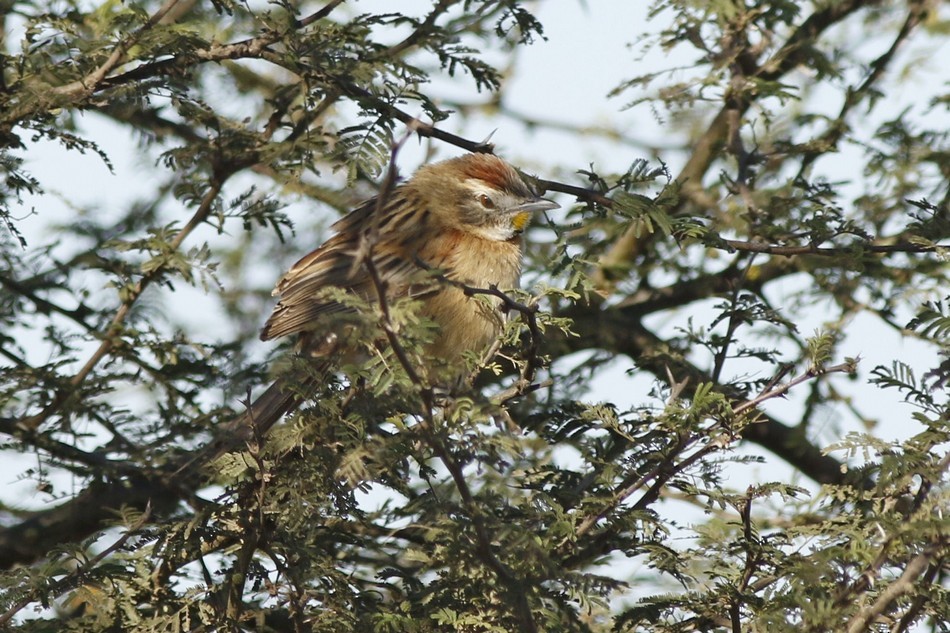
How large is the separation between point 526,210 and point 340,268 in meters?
1.18

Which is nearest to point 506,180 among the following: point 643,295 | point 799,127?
point 643,295

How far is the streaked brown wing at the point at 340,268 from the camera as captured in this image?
16.1 ft

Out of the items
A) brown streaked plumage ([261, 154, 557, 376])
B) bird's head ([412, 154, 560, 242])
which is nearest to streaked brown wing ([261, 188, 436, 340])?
brown streaked plumage ([261, 154, 557, 376])

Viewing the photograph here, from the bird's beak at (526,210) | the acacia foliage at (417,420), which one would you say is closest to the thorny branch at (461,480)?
the acacia foliage at (417,420)

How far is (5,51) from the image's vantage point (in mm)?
4312

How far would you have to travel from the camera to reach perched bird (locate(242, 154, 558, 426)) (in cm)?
488

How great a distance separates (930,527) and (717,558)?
29.3 inches

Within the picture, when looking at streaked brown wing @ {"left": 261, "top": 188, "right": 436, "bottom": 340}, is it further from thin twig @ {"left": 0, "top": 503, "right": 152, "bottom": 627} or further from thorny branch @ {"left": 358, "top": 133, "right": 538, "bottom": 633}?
thorny branch @ {"left": 358, "top": 133, "right": 538, "bottom": 633}

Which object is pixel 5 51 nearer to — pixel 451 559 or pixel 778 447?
pixel 451 559

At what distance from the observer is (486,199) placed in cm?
602

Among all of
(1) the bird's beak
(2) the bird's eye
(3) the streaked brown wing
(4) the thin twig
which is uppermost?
(2) the bird's eye

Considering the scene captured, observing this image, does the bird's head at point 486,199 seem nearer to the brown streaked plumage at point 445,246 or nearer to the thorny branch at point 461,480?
the brown streaked plumage at point 445,246

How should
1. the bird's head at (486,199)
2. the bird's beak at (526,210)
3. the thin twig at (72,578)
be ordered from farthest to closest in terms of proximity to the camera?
the bird's head at (486,199) → the bird's beak at (526,210) → the thin twig at (72,578)

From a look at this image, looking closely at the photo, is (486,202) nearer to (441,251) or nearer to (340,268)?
(441,251)
